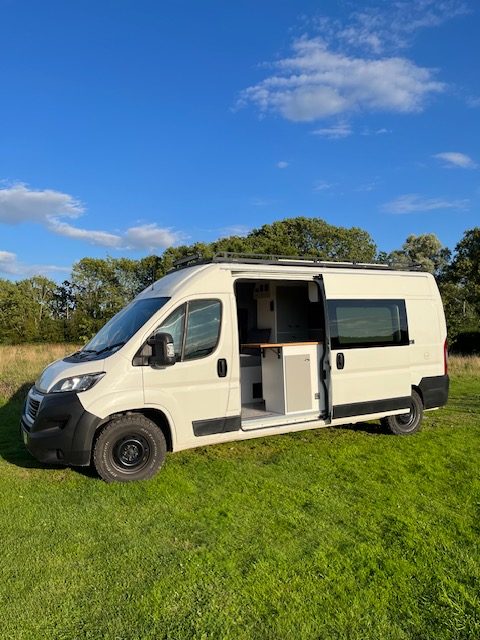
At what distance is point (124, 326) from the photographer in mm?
6250

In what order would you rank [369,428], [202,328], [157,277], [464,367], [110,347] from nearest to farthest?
[110,347], [202,328], [369,428], [464,367], [157,277]

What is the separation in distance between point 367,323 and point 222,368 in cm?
250

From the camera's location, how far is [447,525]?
451cm

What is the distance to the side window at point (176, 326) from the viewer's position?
5922 millimetres

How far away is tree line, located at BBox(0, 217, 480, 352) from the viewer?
111 ft

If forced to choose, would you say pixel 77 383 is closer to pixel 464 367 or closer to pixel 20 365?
pixel 20 365

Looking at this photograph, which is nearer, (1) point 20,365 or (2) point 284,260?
(2) point 284,260

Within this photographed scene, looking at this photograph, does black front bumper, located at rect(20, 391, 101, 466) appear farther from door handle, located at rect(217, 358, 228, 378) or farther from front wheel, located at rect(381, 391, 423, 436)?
front wheel, located at rect(381, 391, 423, 436)

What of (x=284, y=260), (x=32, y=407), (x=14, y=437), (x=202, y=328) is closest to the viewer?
(x=32, y=407)

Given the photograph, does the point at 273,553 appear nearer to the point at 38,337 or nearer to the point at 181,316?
the point at 181,316

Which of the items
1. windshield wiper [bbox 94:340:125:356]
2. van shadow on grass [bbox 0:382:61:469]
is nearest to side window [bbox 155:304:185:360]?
windshield wiper [bbox 94:340:125:356]

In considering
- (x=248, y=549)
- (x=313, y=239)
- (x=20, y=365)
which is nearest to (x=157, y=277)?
(x=313, y=239)

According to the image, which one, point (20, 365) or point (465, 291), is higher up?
point (465, 291)

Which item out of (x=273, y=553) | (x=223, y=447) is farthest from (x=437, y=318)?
(x=273, y=553)
